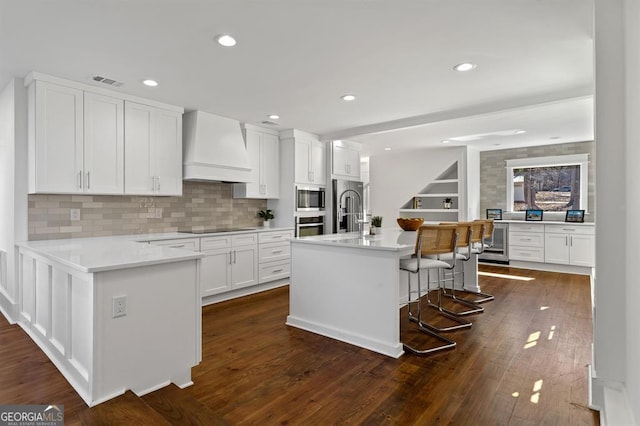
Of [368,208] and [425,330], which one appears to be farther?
[368,208]

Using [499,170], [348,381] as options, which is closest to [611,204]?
[348,381]

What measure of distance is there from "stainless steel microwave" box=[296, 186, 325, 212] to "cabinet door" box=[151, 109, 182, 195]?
6.29ft

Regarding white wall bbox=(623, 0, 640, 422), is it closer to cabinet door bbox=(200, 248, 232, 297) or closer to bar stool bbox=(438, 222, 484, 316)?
bar stool bbox=(438, 222, 484, 316)

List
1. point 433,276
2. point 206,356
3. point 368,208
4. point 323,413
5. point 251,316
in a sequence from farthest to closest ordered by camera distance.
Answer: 1. point 368,208
2. point 433,276
3. point 251,316
4. point 206,356
5. point 323,413

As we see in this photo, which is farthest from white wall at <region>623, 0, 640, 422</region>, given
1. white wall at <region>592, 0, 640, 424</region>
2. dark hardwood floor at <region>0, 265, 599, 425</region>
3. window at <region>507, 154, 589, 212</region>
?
window at <region>507, 154, 589, 212</region>

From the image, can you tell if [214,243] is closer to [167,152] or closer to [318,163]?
[167,152]

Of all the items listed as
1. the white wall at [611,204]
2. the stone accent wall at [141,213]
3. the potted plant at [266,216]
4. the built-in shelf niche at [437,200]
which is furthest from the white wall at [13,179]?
the built-in shelf niche at [437,200]

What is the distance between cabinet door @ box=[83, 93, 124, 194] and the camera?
3.43 metres

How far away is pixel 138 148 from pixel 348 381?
10.9 ft

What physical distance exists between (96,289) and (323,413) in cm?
143

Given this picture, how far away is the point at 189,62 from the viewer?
9.46 ft

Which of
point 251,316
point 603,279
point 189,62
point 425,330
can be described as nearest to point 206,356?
point 251,316

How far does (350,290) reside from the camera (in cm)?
301

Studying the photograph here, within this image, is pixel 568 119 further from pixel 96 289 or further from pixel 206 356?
pixel 96 289
